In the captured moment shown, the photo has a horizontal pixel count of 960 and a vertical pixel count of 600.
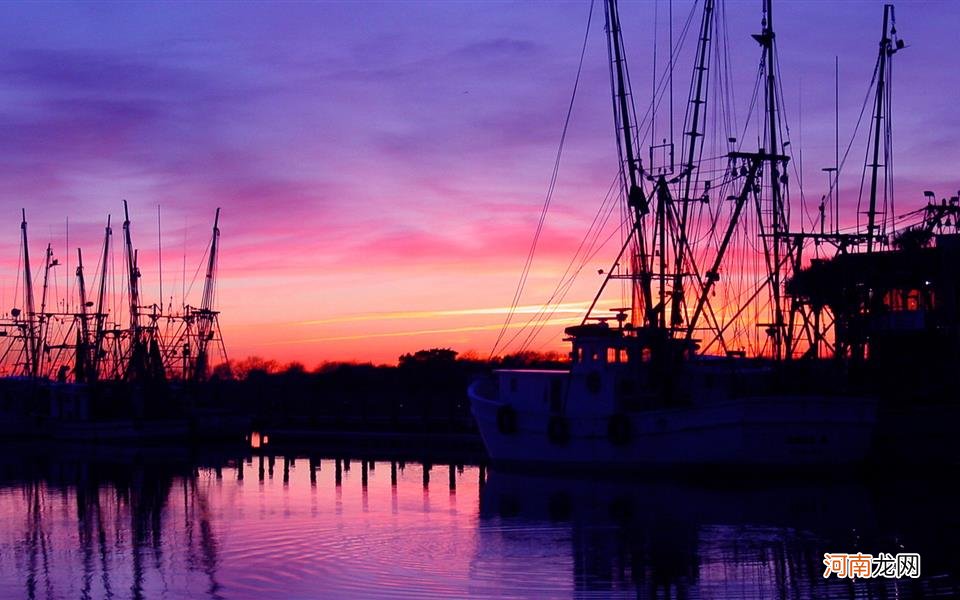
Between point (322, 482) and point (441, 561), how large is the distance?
20504 mm

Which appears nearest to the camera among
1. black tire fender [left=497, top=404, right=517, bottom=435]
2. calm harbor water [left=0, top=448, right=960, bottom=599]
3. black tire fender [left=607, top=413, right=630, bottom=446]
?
calm harbor water [left=0, top=448, right=960, bottom=599]

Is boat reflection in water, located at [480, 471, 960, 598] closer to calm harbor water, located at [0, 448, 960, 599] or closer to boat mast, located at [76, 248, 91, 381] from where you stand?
calm harbor water, located at [0, 448, 960, 599]

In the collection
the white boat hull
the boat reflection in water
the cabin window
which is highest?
the cabin window

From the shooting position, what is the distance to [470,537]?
26312mm

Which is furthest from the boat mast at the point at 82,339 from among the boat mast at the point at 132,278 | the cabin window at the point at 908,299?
the cabin window at the point at 908,299

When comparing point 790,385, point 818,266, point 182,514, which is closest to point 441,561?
point 182,514

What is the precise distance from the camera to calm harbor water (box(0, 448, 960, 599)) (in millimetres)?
20359

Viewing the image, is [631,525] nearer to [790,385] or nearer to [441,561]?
[441,561]

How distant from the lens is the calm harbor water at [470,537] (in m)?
20.4

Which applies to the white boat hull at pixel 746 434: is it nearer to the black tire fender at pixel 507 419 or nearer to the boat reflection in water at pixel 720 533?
the boat reflection in water at pixel 720 533

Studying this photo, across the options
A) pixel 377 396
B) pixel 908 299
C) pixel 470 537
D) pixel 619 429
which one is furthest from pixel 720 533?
pixel 377 396

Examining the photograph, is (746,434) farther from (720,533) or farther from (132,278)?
(132,278)

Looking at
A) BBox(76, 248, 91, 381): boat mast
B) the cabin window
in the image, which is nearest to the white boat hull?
the cabin window

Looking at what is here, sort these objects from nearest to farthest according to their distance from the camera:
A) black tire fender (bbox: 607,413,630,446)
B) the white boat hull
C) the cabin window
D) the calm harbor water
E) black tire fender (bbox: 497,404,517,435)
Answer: the calm harbor water, the white boat hull, black tire fender (bbox: 607,413,630,446), black tire fender (bbox: 497,404,517,435), the cabin window
